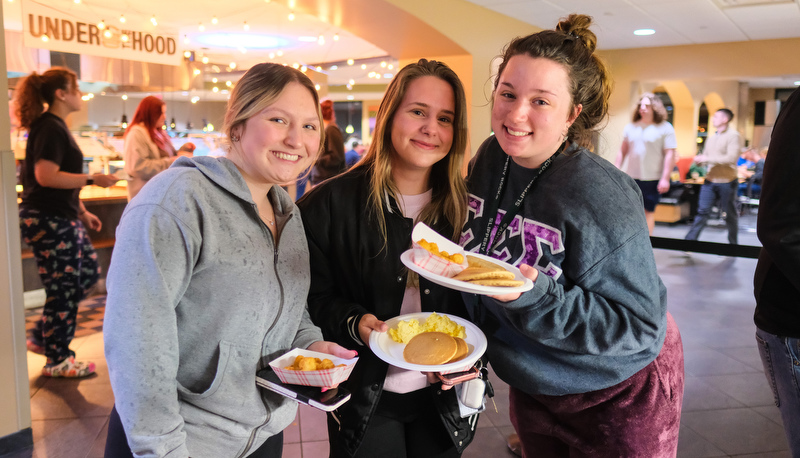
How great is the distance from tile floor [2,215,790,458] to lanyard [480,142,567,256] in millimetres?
1712

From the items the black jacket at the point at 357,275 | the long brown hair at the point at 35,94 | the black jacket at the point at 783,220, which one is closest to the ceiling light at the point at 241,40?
the long brown hair at the point at 35,94

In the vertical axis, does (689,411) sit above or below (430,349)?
below

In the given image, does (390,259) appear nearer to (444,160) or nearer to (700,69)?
(444,160)

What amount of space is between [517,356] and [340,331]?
0.51 meters

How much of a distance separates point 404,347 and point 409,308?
0.23 meters

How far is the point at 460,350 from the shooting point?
1.42m

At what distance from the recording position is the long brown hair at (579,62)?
140 cm

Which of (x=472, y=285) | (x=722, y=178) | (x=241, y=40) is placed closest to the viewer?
(x=472, y=285)

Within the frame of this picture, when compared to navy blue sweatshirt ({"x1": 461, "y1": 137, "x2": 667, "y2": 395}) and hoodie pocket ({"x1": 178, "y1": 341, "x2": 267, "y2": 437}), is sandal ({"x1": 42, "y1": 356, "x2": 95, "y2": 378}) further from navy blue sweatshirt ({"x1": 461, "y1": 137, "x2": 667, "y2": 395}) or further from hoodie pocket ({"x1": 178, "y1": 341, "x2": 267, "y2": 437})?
navy blue sweatshirt ({"x1": 461, "y1": 137, "x2": 667, "y2": 395})

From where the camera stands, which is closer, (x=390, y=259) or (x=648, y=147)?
(x=390, y=259)

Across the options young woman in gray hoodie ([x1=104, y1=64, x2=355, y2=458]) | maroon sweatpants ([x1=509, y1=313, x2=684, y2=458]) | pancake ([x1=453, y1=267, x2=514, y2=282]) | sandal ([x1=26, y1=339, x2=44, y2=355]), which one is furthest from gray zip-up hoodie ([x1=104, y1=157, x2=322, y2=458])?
sandal ([x1=26, y1=339, x2=44, y2=355])

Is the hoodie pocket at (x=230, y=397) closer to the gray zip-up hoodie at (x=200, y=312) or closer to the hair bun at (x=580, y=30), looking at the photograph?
the gray zip-up hoodie at (x=200, y=312)

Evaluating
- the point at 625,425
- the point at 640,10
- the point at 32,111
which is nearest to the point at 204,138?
the point at 32,111

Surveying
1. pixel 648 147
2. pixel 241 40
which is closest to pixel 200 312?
pixel 648 147
